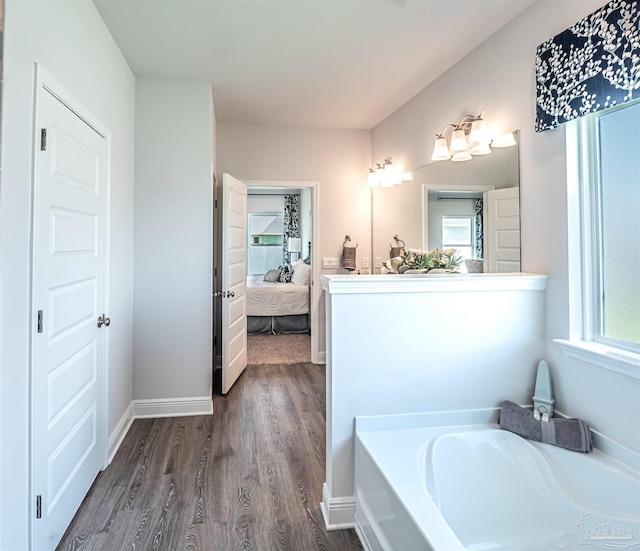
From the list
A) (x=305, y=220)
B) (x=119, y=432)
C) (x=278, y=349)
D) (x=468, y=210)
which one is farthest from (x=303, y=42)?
(x=305, y=220)

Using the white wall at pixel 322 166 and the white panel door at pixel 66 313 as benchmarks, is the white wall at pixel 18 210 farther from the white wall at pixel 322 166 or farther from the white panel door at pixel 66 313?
the white wall at pixel 322 166

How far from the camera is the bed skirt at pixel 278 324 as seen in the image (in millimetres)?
6016

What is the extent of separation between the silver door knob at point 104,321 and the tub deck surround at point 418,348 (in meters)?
1.33

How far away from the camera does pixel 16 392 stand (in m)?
1.41

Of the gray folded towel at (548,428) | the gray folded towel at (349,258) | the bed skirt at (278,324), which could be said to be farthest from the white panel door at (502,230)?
the bed skirt at (278,324)

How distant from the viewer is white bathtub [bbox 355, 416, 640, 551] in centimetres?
147

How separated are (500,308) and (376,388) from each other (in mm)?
762

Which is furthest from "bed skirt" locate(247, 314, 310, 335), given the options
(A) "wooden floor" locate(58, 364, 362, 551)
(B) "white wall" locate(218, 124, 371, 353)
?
(A) "wooden floor" locate(58, 364, 362, 551)

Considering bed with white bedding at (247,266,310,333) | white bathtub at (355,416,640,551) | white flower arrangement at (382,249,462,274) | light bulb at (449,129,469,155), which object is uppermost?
light bulb at (449,129,469,155)

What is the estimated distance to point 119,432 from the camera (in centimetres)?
268

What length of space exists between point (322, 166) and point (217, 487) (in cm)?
337

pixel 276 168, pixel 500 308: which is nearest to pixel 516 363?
pixel 500 308

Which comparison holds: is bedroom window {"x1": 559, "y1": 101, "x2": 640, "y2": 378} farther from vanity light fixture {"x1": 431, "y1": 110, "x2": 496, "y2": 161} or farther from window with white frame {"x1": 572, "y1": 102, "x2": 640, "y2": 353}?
vanity light fixture {"x1": 431, "y1": 110, "x2": 496, "y2": 161}

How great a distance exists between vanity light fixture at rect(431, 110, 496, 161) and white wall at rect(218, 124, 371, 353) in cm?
162
